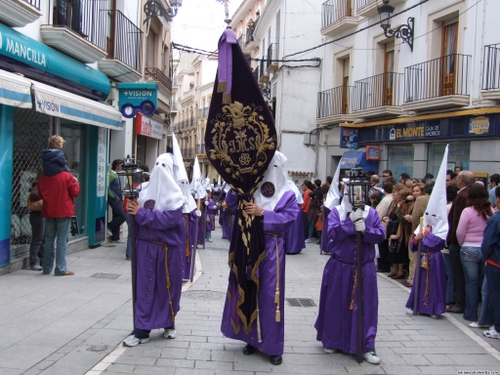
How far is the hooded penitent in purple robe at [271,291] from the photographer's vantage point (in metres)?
4.98

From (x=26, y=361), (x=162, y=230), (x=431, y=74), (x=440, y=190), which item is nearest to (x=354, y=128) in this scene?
(x=431, y=74)

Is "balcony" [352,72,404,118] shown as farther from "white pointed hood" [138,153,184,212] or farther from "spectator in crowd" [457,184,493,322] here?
"white pointed hood" [138,153,184,212]

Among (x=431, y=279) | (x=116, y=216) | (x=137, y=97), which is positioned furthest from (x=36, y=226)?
(x=431, y=279)

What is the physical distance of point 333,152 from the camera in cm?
2311

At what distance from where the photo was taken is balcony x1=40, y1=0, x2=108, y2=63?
9688 mm

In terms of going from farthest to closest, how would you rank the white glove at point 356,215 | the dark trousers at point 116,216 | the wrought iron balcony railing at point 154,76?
the wrought iron balcony railing at point 154,76
the dark trousers at point 116,216
the white glove at point 356,215

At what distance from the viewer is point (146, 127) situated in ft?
57.4

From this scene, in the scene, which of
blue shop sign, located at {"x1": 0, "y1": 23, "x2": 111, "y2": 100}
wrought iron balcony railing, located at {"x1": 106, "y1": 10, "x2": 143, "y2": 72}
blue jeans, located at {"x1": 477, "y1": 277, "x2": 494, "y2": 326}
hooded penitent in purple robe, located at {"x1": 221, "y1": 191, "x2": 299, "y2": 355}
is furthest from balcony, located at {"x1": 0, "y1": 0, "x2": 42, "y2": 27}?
blue jeans, located at {"x1": 477, "y1": 277, "x2": 494, "y2": 326}

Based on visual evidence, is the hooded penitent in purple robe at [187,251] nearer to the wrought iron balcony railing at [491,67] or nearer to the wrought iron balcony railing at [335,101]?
the wrought iron balcony railing at [491,67]

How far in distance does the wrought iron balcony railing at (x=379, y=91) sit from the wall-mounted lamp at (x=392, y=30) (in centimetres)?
122

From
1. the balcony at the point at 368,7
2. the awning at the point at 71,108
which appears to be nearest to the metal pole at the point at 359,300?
the awning at the point at 71,108

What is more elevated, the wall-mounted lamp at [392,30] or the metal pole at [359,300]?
the wall-mounted lamp at [392,30]

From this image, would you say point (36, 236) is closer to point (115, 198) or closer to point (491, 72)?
point (115, 198)

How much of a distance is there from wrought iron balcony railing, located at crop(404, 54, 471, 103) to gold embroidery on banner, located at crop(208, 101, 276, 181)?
10966 millimetres
